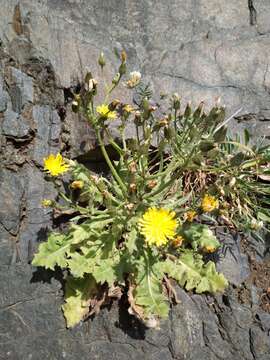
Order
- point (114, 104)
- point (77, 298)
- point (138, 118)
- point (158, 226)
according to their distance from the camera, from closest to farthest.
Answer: point (158, 226) → point (77, 298) → point (138, 118) → point (114, 104)

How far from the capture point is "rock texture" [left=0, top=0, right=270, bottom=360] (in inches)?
119

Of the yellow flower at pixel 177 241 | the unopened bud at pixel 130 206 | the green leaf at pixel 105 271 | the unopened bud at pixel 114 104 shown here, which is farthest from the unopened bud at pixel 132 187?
the unopened bud at pixel 114 104

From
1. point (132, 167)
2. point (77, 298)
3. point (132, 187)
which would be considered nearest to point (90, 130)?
point (132, 167)

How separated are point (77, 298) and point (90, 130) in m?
1.36

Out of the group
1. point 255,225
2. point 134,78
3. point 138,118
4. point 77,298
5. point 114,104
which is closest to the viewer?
point 77,298

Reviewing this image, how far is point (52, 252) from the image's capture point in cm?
310

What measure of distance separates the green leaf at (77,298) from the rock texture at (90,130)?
0.06 metres

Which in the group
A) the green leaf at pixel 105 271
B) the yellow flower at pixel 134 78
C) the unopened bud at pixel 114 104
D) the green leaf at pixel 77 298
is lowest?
the green leaf at pixel 77 298

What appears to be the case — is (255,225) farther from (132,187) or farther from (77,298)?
(77,298)

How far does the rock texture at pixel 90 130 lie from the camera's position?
Answer: 9.90ft

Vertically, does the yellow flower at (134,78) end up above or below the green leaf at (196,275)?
above

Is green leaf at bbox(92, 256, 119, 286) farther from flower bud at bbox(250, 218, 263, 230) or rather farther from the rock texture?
flower bud at bbox(250, 218, 263, 230)

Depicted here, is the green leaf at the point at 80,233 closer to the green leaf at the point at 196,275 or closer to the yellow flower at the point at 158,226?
the yellow flower at the point at 158,226

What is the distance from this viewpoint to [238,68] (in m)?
4.59
